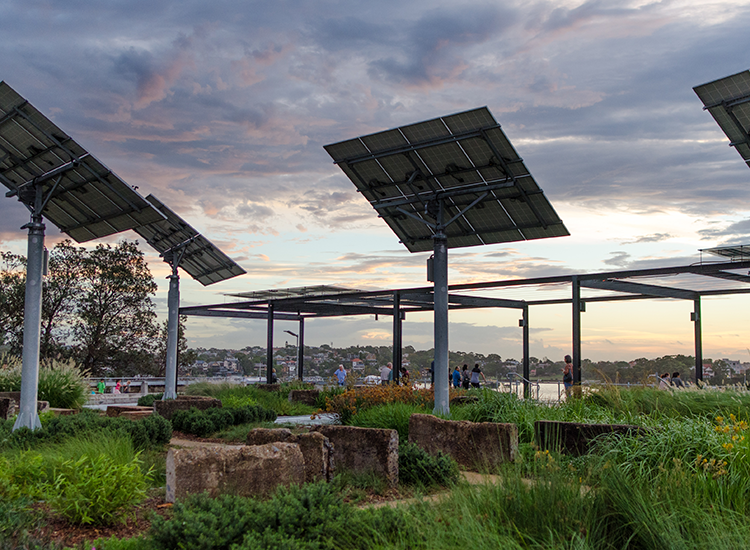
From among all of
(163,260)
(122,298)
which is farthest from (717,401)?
(122,298)

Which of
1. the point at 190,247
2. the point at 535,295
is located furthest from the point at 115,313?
the point at 535,295

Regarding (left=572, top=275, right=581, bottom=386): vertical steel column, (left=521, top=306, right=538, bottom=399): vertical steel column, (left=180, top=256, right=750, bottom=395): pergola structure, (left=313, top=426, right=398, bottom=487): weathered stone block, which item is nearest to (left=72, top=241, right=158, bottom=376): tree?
(left=180, top=256, right=750, bottom=395): pergola structure

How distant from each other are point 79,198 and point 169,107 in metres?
2.58

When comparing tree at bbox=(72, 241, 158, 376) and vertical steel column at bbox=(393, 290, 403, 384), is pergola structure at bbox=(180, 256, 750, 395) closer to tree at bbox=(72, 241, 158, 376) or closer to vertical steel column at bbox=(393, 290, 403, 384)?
vertical steel column at bbox=(393, 290, 403, 384)

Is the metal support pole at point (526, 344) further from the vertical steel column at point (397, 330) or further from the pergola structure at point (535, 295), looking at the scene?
the vertical steel column at point (397, 330)

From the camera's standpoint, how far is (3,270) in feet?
99.7

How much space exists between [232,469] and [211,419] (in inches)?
265

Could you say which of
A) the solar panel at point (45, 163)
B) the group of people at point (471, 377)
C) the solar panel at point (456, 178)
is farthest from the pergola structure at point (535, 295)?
the solar panel at point (45, 163)

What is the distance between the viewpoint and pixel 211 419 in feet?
38.9

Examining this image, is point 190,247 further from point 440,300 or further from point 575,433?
point 575,433

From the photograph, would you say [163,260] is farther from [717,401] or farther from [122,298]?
[122,298]

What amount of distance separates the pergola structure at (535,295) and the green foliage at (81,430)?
6786mm

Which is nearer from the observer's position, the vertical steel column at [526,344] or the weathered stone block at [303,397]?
the weathered stone block at [303,397]

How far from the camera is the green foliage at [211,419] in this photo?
11.5 m
